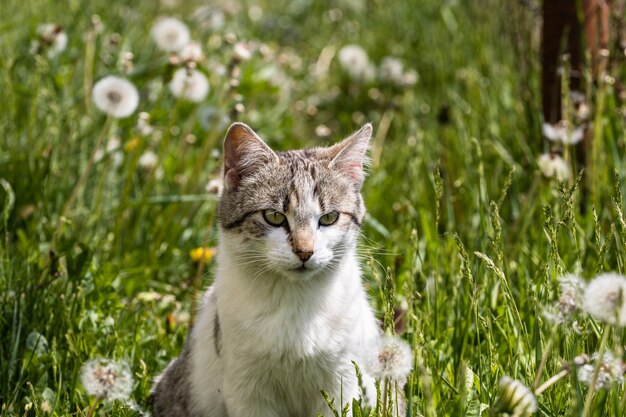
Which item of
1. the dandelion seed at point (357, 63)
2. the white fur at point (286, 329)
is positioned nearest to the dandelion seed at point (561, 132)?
the white fur at point (286, 329)

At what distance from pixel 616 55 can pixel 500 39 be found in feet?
5.68

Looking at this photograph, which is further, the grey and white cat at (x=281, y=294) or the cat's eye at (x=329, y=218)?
the cat's eye at (x=329, y=218)

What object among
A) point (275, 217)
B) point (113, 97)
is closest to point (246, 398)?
point (275, 217)

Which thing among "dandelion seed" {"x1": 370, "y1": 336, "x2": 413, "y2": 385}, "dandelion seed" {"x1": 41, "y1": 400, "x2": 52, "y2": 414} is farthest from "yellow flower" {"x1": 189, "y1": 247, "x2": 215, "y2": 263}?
"dandelion seed" {"x1": 370, "y1": 336, "x2": 413, "y2": 385}

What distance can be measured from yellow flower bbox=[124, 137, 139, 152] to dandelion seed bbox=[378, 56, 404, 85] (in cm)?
226

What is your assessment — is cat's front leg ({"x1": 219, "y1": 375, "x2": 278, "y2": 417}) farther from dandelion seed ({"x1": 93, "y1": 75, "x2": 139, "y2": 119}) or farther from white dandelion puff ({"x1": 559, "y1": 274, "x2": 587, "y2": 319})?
dandelion seed ({"x1": 93, "y1": 75, "x2": 139, "y2": 119})

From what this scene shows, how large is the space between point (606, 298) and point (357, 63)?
15.0 feet

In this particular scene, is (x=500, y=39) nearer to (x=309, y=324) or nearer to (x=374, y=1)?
(x=374, y=1)

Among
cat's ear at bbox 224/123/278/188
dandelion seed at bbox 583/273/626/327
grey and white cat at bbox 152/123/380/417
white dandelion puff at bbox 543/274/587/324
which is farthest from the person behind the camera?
cat's ear at bbox 224/123/278/188

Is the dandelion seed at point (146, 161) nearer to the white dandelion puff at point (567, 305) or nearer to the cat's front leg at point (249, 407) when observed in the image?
the cat's front leg at point (249, 407)

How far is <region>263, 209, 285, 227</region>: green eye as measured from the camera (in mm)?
2775

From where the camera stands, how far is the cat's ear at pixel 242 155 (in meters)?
2.87

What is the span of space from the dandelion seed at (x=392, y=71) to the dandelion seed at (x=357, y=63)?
12 centimetres

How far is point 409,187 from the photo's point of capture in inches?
180
